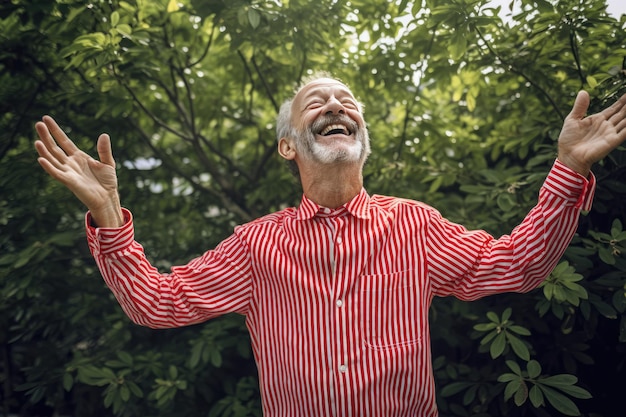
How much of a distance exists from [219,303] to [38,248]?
3.65ft

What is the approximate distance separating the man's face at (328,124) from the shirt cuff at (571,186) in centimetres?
56

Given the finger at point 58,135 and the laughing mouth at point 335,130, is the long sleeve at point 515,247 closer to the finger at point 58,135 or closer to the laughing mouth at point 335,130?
the laughing mouth at point 335,130

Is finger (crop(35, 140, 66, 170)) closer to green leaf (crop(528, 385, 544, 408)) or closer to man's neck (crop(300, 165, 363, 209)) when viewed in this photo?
man's neck (crop(300, 165, 363, 209))

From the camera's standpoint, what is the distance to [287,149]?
1.86 meters

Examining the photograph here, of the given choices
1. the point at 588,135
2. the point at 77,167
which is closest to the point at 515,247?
the point at 588,135

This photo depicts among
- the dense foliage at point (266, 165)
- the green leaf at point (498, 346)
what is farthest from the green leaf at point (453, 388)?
the green leaf at point (498, 346)

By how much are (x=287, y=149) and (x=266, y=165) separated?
1183 millimetres

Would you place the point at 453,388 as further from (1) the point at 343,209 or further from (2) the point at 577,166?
(2) the point at 577,166

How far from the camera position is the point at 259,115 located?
3219mm

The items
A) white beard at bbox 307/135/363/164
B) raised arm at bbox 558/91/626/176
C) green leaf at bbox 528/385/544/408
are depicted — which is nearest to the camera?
raised arm at bbox 558/91/626/176

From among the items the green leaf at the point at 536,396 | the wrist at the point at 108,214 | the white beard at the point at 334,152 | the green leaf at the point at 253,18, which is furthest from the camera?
the green leaf at the point at 253,18

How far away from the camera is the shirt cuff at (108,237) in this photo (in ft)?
4.74

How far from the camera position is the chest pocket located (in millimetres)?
1544

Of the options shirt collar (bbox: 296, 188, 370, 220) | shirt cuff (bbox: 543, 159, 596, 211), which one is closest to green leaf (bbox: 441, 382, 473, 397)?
shirt collar (bbox: 296, 188, 370, 220)
